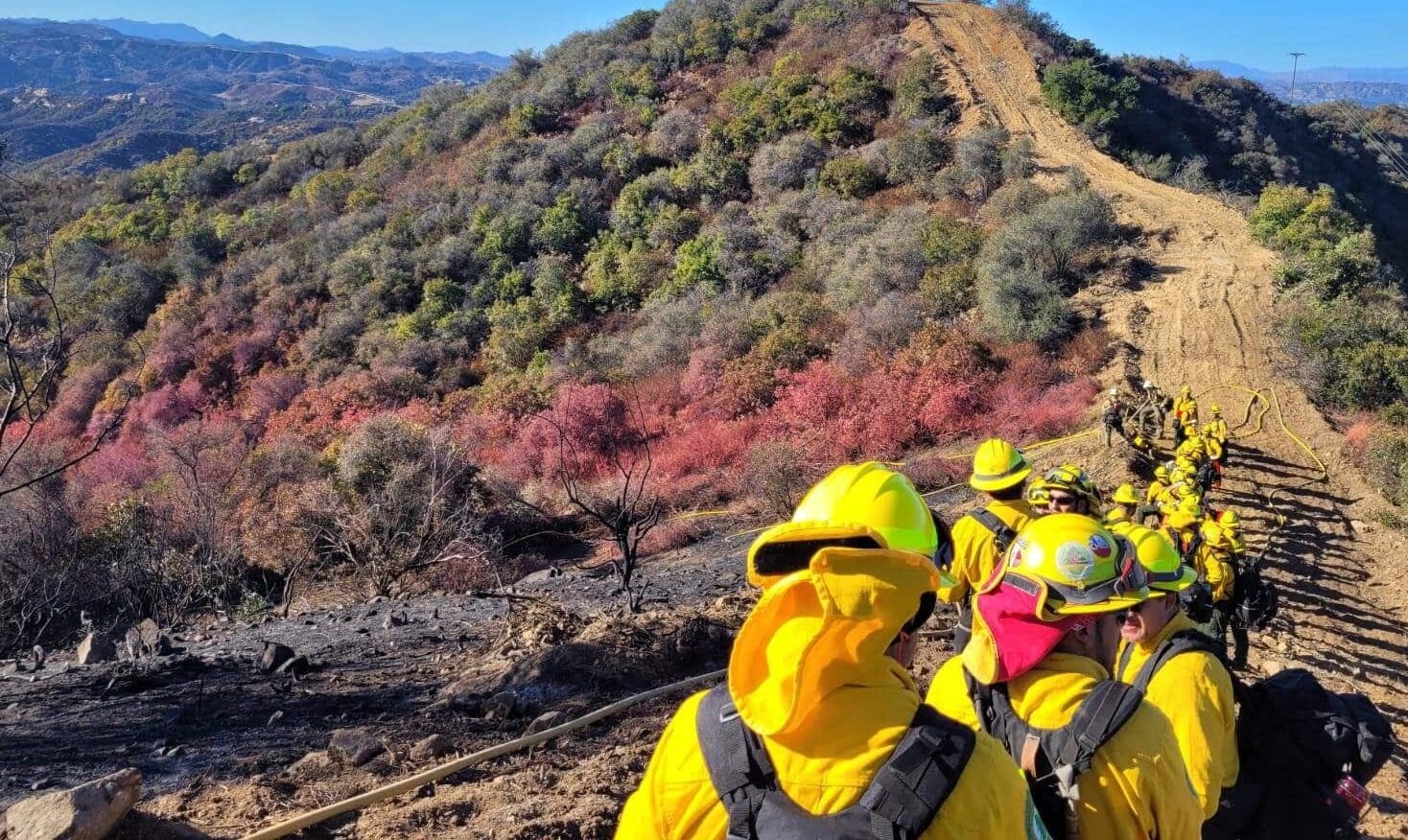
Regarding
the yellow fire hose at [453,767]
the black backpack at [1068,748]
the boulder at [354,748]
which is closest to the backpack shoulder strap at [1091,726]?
the black backpack at [1068,748]

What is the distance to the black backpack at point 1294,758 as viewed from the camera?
8.63 ft

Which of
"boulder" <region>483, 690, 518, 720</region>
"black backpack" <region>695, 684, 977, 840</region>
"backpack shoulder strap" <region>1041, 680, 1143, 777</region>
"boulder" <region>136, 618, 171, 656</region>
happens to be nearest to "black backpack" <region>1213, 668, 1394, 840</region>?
"backpack shoulder strap" <region>1041, 680, 1143, 777</region>

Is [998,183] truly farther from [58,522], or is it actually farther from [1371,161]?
[1371,161]

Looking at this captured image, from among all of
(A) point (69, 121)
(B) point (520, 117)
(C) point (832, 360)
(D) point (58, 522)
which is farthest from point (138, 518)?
(A) point (69, 121)

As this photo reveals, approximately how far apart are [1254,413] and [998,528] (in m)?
10.9

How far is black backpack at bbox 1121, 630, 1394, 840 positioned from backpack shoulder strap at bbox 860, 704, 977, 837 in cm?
158

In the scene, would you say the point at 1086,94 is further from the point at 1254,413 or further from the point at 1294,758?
the point at 1294,758

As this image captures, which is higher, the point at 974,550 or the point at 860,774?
the point at 860,774

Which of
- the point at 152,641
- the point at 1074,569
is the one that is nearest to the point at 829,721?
the point at 1074,569

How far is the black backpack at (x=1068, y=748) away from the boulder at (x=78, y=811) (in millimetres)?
3373

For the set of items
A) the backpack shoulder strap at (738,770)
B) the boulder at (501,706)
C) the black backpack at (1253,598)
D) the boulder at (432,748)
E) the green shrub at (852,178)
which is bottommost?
the boulder at (501,706)

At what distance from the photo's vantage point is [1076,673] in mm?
1964

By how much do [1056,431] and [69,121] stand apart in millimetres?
115030

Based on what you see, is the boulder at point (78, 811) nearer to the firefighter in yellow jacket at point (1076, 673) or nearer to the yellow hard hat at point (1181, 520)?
the firefighter in yellow jacket at point (1076, 673)
